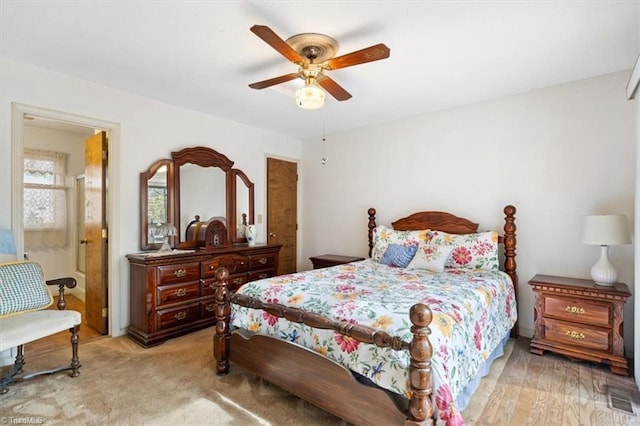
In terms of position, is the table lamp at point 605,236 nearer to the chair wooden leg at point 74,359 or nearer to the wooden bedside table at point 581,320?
the wooden bedside table at point 581,320

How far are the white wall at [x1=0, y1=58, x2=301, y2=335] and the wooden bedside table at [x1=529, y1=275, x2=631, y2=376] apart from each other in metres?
3.87

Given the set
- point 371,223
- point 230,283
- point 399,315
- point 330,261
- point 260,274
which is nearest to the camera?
point 399,315

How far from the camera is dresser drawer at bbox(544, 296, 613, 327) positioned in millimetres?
2584

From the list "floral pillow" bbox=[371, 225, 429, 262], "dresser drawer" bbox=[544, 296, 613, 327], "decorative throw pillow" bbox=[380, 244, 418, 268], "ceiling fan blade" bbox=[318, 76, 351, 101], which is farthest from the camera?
"floral pillow" bbox=[371, 225, 429, 262]

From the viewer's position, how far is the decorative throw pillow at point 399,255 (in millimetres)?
3473

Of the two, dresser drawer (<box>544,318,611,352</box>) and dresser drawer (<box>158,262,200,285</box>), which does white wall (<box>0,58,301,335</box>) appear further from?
dresser drawer (<box>544,318,611,352</box>)

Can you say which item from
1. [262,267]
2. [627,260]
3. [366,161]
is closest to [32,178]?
[262,267]

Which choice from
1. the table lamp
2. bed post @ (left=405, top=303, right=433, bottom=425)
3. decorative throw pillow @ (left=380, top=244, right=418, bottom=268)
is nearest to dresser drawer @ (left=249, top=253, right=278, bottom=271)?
decorative throw pillow @ (left=380, top=244, right=418, bottom=268)

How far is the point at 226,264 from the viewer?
12.3 ft

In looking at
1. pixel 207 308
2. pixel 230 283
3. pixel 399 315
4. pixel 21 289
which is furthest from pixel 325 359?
pixel 21 289

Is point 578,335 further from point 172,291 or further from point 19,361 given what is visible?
point 19,361

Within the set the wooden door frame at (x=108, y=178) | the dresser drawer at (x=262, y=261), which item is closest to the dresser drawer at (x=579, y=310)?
the dresser drawer at (x=262, y=261)

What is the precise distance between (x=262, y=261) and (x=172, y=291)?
1.20 meters

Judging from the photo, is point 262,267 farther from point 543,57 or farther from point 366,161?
point 543,57
